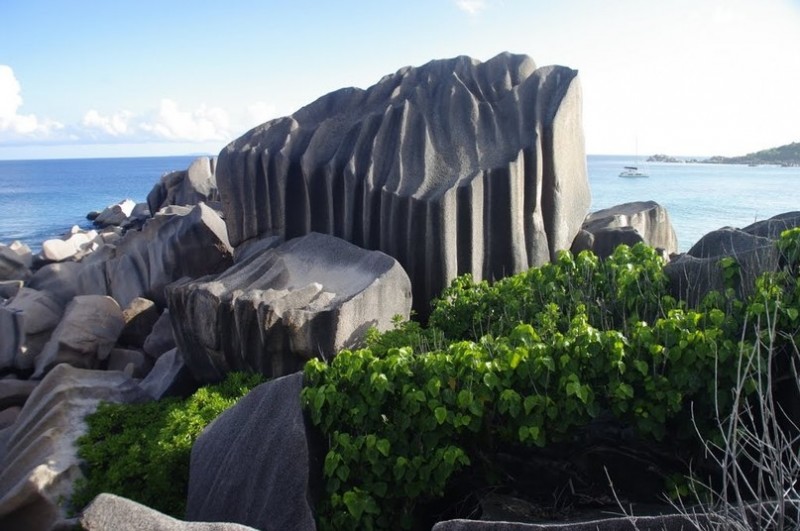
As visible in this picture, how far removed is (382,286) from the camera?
Result: 6637 millimetres

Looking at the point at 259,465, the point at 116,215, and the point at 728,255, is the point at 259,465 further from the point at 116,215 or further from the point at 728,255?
the point at 116,215

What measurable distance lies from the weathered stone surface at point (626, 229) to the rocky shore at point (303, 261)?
33 mm

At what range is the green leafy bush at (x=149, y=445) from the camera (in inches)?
216

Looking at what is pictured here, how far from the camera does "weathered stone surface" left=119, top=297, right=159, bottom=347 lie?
962cm

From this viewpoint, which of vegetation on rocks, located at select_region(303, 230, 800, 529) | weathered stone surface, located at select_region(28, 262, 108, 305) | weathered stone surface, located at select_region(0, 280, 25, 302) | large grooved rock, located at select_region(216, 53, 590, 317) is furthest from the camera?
weathered stone surface, located at select_region(0, 280, 25, 302)

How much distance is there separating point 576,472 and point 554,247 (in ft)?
12.7

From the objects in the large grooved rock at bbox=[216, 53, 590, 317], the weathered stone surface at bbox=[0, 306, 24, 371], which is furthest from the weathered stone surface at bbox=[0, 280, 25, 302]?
the large grooved rock at bbox=[216, 53, 590, 317]

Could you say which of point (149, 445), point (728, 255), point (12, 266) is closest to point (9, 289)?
point (12, 266)

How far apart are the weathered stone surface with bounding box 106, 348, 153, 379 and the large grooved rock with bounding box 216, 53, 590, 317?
1.92m

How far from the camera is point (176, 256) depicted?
1011cm

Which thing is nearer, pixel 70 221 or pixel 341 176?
pixel 341 176

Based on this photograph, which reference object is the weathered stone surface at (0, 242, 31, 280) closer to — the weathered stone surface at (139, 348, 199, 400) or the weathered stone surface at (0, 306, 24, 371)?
the weathered stone surface at (0, 306, 24, 371)

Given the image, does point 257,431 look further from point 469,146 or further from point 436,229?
point 469,146

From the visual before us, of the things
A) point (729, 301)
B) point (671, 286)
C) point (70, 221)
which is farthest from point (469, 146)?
point (70, 221)
